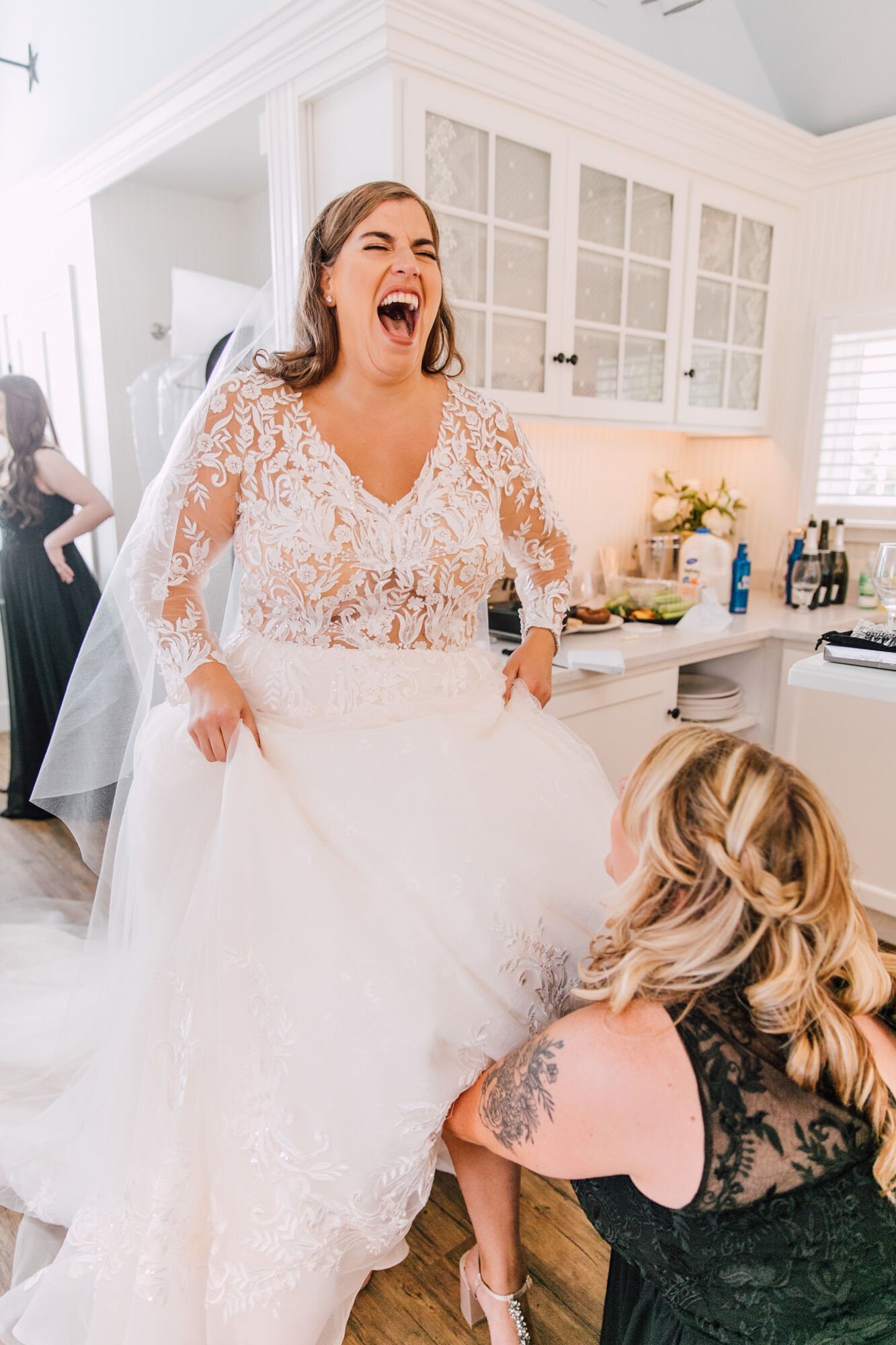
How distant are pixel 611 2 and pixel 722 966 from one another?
9.56ft

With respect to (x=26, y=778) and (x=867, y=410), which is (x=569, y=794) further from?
(x=26, y=778)

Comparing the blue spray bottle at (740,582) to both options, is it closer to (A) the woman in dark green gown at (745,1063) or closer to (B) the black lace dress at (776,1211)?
(A) the woman in dark green gown at (745,1063)

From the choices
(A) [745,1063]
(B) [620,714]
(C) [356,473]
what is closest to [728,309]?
(B) [620,714]

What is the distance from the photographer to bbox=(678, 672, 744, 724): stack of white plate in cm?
269

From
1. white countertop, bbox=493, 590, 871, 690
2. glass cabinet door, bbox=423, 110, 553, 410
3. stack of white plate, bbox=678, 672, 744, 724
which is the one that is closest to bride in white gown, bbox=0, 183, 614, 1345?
glass cabinet door, bbox=423, 110, 553, 410

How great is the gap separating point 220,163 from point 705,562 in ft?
6.69

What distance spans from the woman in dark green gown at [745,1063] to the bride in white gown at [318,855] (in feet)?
0.88

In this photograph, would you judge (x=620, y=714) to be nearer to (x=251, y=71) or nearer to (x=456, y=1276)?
(x=456, y=1276)

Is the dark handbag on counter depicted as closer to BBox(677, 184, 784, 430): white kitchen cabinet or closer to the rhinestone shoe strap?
the rhinestone shoe strap

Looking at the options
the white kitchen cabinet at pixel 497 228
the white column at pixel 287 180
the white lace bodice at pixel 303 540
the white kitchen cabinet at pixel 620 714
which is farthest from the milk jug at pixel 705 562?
the white lace bodice at pixel 303 540

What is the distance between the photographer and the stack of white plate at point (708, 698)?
2691 mm

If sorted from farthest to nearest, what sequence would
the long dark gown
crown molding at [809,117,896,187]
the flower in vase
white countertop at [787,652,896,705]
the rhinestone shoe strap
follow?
the flower in vase < the long dark gown < crown molding at [809,117,896,187] < white countertop at [787,652,896,705] < the rhinestone shoe strap

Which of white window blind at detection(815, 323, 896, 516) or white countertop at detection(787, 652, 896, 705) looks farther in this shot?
white window blind at detection(815, 323, 896, 516)

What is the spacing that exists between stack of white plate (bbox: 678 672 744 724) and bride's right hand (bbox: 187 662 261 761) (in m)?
1.72
